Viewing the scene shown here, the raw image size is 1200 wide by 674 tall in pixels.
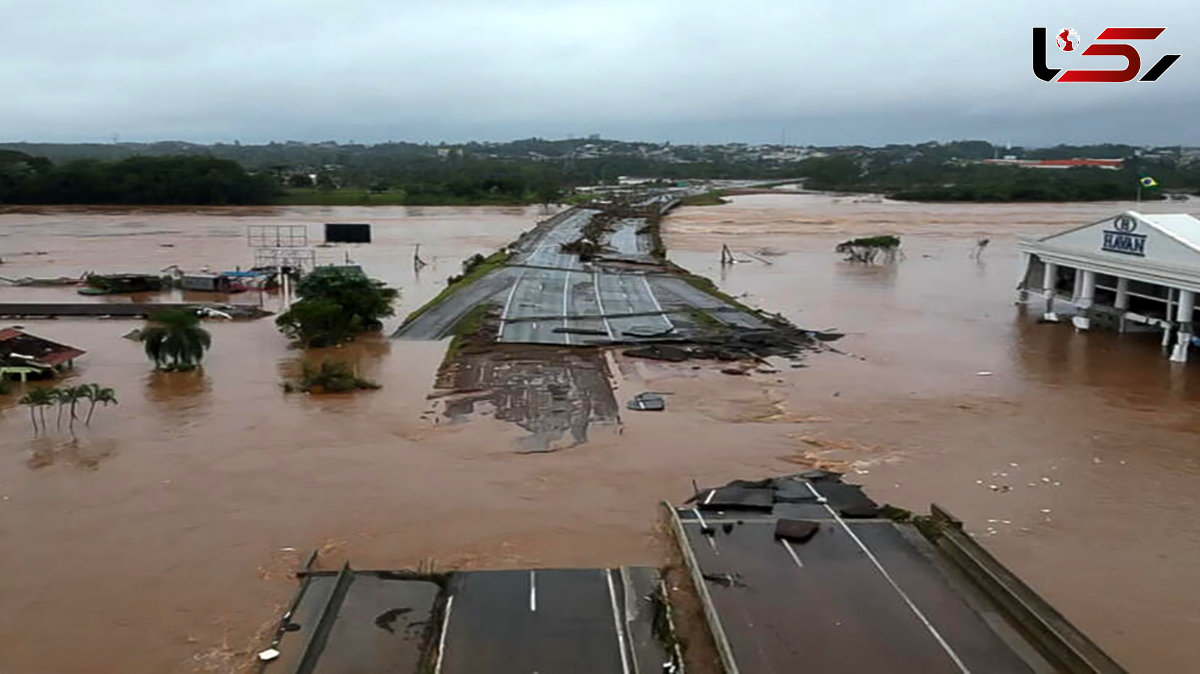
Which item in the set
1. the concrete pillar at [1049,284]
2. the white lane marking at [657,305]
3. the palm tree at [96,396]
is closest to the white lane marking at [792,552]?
the palm tree at [96,396]

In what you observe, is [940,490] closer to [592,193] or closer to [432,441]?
[432,441]

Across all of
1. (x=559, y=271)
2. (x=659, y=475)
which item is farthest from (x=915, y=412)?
(x=559, y=271)

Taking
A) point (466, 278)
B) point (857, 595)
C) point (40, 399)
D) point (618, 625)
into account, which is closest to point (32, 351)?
point (40, 399)

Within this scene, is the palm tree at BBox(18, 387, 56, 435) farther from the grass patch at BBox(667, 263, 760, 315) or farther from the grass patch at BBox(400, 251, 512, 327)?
the grass patch at BBox(667, 263, 760, 315)

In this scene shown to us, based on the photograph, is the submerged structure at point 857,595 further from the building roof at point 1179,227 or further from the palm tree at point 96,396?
the building roof at point 1179,227

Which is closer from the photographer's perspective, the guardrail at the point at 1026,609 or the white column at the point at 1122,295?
the guardrail at the point at 1026,609

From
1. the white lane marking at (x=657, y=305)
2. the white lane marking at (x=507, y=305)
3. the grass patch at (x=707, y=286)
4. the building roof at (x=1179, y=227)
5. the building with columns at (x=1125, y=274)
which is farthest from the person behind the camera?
the grass patch at (x=707, y=286)
